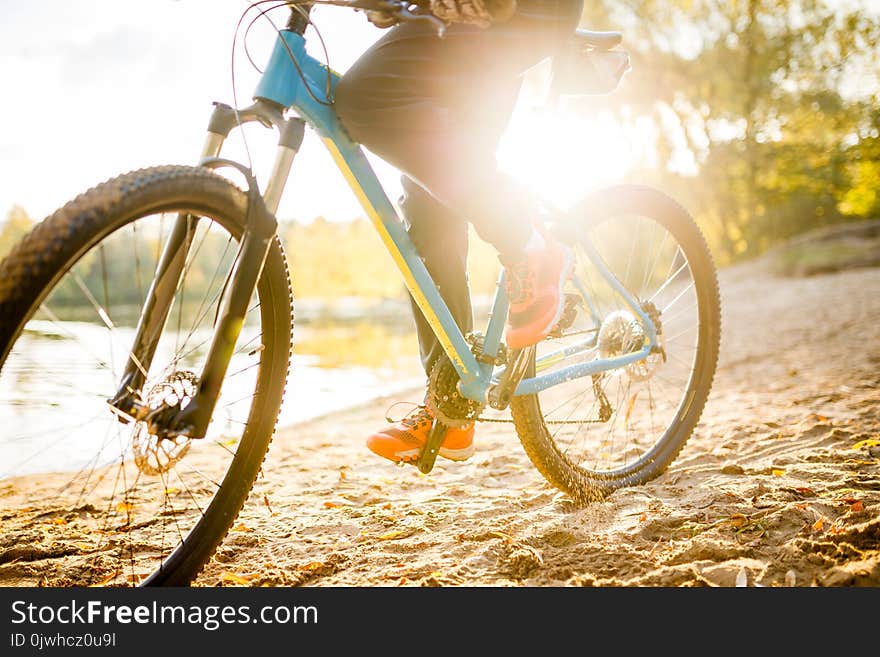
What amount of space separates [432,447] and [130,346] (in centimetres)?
94

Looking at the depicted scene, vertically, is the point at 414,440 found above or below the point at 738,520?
above

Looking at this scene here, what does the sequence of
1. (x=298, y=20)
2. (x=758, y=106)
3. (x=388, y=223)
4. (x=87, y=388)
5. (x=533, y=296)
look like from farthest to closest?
(x=758, y=106)
(x=87, y=388)
(x=533, y=296)
(x=388, y=223)
(x=298, y=20)

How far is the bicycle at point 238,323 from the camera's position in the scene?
1400mm

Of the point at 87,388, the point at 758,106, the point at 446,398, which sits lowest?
the point at 446,398

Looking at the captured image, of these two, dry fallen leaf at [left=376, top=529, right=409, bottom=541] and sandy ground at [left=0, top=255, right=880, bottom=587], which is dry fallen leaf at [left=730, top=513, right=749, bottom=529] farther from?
dry fallen leaf at [left=376, top=529, right=409, bottom=541]

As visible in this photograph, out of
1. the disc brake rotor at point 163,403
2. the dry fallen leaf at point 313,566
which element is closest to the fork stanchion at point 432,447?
the dry fallen leaf at point 313,566

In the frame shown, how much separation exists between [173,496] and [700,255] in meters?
2.38

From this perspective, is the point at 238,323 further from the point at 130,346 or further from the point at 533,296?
the point at 533,296

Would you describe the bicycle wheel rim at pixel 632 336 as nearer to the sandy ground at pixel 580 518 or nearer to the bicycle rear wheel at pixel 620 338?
the bicycle rear wheel at pixel 620 338

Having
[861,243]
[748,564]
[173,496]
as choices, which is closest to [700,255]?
[748,564]

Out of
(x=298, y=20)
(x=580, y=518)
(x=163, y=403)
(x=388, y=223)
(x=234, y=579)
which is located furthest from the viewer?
(x=580, y=518)

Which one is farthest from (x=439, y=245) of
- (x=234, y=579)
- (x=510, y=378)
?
(x=234, y=579)

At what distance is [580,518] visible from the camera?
214cm

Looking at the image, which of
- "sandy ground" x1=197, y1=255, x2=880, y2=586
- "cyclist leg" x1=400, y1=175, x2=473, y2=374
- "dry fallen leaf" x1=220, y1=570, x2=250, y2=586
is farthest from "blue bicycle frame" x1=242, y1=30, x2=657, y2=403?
"dry fallen leaf" x1=220, y1=570, x2=250, y2=586
